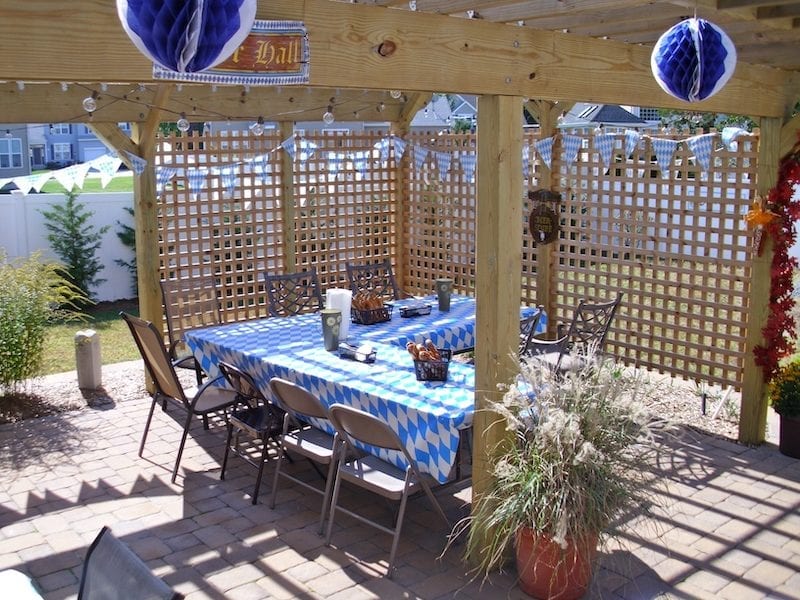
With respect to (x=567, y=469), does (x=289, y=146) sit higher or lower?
higher

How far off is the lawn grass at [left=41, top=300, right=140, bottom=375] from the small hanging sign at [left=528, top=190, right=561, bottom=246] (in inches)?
146

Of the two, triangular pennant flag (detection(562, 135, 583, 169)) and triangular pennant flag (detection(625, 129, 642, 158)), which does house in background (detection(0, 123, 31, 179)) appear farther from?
triangular pennant flag (detection(625, 129, 642, 158))

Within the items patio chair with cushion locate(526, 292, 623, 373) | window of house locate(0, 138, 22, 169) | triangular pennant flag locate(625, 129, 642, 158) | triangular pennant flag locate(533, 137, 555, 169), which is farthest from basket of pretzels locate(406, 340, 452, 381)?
window of house locate(0, 138, 22, 169)

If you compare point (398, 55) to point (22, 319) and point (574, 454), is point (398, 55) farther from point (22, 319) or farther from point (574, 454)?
point (22, 319)

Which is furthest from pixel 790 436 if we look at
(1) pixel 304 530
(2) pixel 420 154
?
(2) pixel 420 154

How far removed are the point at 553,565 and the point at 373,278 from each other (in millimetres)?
3853

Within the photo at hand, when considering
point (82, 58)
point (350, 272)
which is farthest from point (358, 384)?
point (350, 272)

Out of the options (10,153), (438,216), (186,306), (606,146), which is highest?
(10,153)

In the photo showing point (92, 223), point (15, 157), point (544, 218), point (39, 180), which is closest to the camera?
point (544, 218)

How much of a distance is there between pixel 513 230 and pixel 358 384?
3.79ft

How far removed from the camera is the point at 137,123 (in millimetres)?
6059

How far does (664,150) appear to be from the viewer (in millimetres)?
5680

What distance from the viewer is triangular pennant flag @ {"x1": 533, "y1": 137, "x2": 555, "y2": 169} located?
652 cm

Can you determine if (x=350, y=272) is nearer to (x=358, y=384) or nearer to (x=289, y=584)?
(x=358, y=384)
